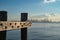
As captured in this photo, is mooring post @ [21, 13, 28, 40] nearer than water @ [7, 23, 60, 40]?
Yes

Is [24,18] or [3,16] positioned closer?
[3,16]

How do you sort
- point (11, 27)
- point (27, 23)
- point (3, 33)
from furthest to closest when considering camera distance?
point (27, 23) → point (3, 33) → point (11, 27)

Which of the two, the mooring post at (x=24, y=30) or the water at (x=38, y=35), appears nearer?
the mooring post at (x=24, y=30)

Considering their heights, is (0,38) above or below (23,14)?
below

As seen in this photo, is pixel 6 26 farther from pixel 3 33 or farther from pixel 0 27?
pixel 3 33

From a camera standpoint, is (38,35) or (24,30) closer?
(24,30)

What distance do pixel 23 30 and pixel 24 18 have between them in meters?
0.46

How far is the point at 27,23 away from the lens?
7223 mm

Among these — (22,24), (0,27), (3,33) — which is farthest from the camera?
(22,24)

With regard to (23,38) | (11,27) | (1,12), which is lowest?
(23,38)

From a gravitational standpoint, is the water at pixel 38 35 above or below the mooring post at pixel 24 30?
below

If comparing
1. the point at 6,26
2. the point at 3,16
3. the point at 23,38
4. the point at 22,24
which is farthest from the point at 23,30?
the point at 6,26

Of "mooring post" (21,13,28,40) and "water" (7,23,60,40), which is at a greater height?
"mooring post" (21,13,28,40)

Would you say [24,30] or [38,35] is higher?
[24,30]
